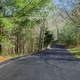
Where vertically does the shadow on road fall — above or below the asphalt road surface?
below

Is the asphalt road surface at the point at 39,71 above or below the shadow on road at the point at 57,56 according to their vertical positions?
above

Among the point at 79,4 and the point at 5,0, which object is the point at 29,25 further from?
the point at 79,4

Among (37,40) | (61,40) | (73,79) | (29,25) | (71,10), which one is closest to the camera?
(73,79)

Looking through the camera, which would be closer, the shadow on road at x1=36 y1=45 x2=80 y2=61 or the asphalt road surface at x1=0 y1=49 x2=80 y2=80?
the asphalt road surface at x1=0 y1=49 x2=80 y2=80

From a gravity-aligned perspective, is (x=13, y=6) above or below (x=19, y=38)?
above

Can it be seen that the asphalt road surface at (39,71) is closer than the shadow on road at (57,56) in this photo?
A: Yes

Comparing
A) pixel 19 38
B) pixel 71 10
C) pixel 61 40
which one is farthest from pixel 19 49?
pixel 61 40

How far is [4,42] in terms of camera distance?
33719 mm

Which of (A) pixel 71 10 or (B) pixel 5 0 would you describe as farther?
(A) pixel 71 10

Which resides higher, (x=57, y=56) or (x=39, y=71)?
(x=39, y=71)

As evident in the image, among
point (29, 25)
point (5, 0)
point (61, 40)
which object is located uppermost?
point (5, 0)

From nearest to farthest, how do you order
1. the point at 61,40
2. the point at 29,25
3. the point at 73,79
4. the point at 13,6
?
the point at 73,79 < the point at 13,6 < the point at 29,25 < the point at 61,40

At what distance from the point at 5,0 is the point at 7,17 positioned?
1534 mm

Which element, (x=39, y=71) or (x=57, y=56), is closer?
(x=39, y=71)
